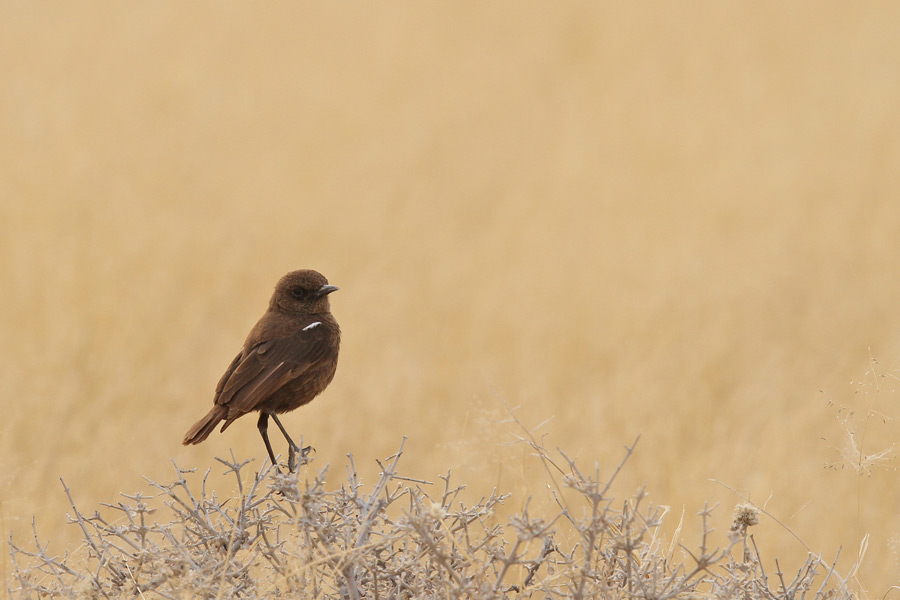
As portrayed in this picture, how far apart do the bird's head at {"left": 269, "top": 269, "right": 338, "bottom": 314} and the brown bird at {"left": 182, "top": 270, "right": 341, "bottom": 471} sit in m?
0.03

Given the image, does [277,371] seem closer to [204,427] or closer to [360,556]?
[204,427]

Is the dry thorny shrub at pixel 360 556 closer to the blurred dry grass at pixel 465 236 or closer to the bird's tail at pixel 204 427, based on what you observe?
the bird's tail at pixel 204 427

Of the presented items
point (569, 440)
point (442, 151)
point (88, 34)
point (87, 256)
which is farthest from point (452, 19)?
point (569, 440)

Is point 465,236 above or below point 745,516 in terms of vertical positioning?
above

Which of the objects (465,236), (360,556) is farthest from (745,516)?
(465,236)

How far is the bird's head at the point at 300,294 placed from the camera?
11.6 ft

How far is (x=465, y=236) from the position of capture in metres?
10.9

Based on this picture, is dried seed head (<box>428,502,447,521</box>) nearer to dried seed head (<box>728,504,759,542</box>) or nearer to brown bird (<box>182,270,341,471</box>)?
brown bird (<box>182,270,341,471</box>)

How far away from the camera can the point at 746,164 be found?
11938 mm

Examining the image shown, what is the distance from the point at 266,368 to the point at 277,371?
0.15 feet

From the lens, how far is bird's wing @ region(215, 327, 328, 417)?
121 inches

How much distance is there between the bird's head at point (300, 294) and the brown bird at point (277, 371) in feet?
0.09

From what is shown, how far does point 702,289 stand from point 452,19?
9.54 m

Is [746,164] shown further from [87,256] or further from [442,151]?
[87,256]
